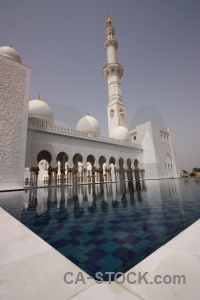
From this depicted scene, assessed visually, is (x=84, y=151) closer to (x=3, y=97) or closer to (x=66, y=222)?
(x=3, y=97)

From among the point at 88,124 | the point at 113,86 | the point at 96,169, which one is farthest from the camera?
the point at 113,86

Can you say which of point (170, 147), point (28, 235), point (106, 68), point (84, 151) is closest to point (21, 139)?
point (84, 151)

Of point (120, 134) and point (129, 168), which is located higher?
point (120, 134)

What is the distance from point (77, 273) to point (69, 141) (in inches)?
561

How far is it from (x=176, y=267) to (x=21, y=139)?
38.3 feet

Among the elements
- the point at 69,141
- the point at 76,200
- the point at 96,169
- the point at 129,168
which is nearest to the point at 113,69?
the point at 129,168

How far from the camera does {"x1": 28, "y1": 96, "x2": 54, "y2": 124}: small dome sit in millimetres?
16250

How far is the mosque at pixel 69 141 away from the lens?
35.3ft

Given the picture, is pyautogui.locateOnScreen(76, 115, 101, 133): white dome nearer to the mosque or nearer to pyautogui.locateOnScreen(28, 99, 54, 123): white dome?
the mosque

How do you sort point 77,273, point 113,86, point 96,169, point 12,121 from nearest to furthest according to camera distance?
1. point 77,273
2. point 12,121
3. point 96,169
4. point 113,86

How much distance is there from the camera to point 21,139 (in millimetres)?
11047

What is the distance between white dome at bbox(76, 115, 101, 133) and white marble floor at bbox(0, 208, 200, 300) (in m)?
19.3

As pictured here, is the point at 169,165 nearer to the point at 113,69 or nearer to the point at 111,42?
the point at 113,69

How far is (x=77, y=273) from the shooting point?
53.5 inches
